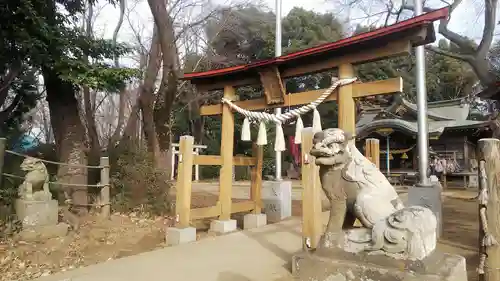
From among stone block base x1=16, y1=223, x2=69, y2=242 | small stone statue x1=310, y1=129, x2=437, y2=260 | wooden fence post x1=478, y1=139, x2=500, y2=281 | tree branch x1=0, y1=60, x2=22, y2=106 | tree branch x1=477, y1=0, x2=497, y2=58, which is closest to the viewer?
small stone statue x1=310, y1=129, x2=437, y2=260

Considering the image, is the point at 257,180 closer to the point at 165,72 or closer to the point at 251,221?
the point at 251,221

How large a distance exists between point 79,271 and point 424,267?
4232mm

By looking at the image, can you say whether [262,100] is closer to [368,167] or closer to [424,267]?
[368,167]

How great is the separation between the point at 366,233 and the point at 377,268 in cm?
34

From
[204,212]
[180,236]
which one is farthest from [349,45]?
[180,236]

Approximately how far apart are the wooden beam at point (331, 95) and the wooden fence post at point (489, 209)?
138 centimetres

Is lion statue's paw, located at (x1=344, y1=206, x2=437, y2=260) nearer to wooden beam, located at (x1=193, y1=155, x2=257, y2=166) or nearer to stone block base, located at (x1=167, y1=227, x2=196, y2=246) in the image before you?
stone block base, located at (x1=167, y1=227, x2=196, y2=246)

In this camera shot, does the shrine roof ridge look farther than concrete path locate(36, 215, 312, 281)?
Yes

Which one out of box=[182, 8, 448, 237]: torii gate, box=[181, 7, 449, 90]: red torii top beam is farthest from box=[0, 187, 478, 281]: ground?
box=[181, 7, 449, 90]: red torii top beam

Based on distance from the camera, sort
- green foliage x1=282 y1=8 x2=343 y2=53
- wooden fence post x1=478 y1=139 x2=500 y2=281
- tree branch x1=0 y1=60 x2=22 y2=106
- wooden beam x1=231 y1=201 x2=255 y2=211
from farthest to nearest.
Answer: green foliage x1=282 y1=8 x2=343 y2=53 < tree branch x1=0 y1=60 x2=22 y2=106 < wooden beam x1=231 y1=201 x2=255 y2=211 < wooden fence post x1=478 y1=139 x2=500 y2=281

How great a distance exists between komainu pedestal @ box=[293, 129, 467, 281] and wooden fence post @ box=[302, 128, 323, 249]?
1.36 m

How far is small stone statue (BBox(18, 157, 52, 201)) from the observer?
7.24 meters

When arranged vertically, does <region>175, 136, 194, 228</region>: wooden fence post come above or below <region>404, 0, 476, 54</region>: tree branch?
below

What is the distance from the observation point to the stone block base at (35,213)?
695 centimetres
